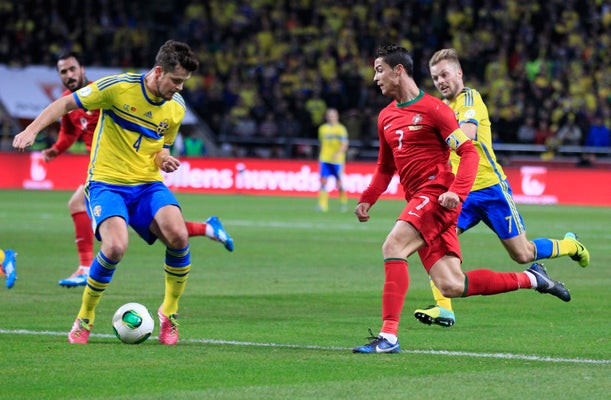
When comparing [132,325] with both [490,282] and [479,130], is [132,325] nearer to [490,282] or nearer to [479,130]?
[490,282]

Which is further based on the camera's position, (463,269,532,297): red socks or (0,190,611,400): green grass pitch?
(463,269,532,297): red socks

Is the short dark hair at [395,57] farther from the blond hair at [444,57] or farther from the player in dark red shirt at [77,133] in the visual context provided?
the player in dark red shirt at [77,133]

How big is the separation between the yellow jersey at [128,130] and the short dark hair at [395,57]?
178cm

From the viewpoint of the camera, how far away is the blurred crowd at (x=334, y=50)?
3494 cm

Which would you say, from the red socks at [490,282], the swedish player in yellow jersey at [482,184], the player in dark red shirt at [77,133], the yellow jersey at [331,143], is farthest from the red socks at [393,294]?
the yellow jersey at [331,143]

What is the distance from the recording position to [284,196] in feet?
114

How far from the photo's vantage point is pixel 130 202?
358 inches

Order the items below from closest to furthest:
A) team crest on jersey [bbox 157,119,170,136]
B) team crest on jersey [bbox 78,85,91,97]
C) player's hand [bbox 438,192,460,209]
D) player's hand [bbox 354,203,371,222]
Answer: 1. player's hand [bbox 438,192,460,209]
2. team crest on jersey [bbox 78,85,91,97]
3. player's hand [bbox 354,203,371,222]
4. team crest on jersey [bbox 157,119,170,136]

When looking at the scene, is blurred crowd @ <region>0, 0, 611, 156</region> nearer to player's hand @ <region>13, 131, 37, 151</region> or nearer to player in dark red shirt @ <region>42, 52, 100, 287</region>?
player in dark red shirt @ <region>42, 52, 100, 287</region>

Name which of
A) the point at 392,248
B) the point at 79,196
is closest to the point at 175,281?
the point at 392,248

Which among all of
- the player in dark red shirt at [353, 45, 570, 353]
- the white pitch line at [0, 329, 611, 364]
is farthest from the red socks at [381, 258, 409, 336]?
the white pitch line at [0, 329, 611, 364]

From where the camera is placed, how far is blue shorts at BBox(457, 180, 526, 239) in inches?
403

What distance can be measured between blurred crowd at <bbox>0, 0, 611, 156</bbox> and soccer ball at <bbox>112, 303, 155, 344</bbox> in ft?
85.5

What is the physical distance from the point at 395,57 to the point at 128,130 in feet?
7.02
